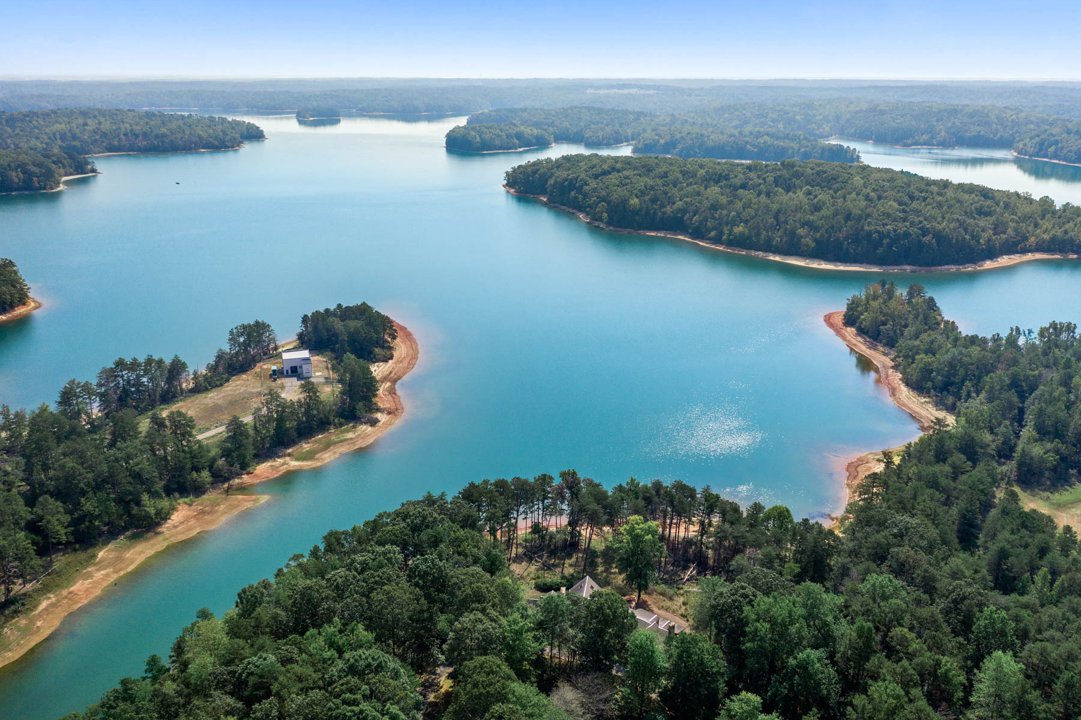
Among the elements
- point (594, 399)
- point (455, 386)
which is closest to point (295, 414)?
point (455, 386)

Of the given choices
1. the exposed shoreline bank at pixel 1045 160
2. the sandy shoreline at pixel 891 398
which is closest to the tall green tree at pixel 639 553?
the sandy shoreline at pixel 891 398

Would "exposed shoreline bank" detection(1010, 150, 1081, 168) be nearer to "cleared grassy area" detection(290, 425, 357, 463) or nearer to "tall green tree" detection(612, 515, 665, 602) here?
"cleared grassy area" detection(290, 425, 357, 463)

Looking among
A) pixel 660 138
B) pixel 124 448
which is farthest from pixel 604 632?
pixel 660 138

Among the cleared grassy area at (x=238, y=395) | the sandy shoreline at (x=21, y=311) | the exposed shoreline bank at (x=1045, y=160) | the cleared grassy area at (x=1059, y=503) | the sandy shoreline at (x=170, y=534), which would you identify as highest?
the exposed shoreline bank at (x=1045, y=160)

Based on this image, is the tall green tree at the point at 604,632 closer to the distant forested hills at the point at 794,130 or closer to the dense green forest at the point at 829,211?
the dense green forest at the point at 829,211

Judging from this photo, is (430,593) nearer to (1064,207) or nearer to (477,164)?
(1064,207)
